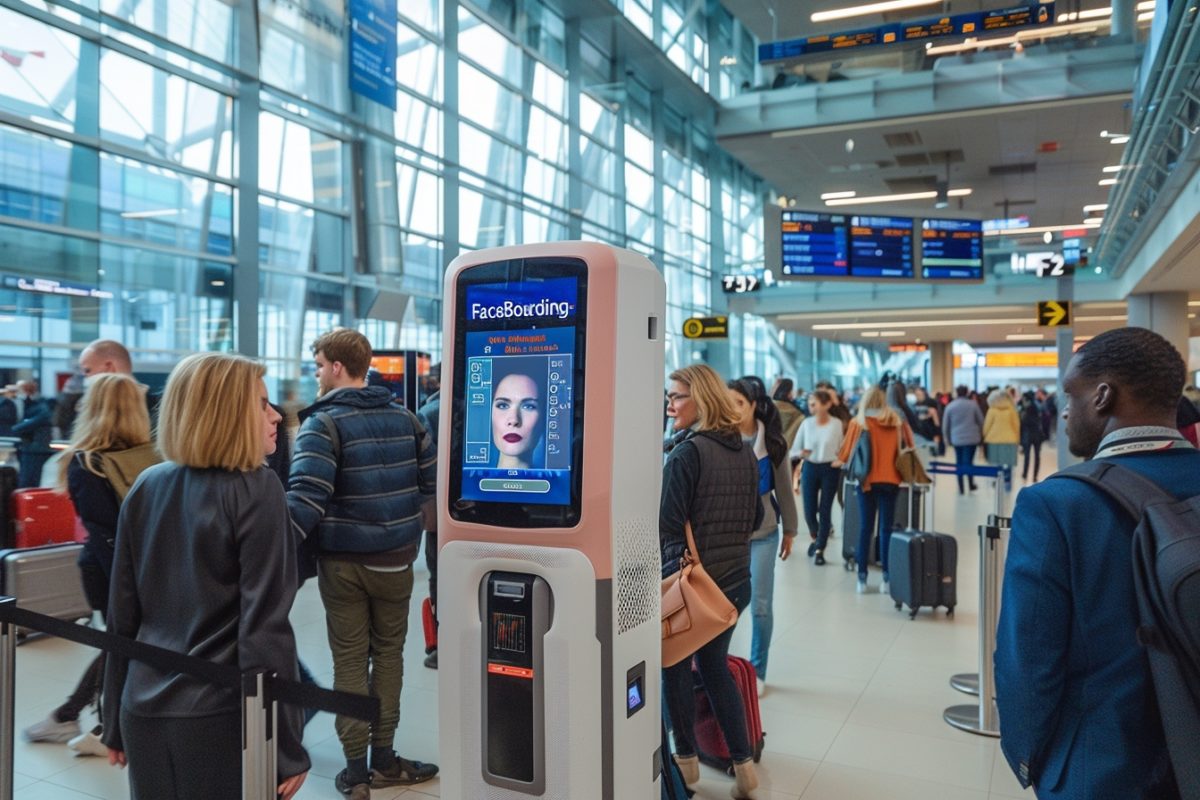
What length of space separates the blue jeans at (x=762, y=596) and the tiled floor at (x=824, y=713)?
0.66 feet

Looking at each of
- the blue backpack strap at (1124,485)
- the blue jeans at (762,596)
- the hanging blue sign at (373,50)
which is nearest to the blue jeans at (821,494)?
the blue jeans at (762,596)

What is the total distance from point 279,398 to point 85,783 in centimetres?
831

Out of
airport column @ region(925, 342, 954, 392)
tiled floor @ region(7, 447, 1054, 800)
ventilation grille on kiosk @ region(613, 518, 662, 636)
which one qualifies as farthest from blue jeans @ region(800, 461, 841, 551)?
airport column @ region(925, 342, 954, 392)

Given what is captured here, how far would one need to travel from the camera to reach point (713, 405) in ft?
11.6

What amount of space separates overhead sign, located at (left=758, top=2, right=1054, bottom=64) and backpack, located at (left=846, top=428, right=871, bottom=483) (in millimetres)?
5242

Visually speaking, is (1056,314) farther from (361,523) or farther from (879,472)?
(361,523)

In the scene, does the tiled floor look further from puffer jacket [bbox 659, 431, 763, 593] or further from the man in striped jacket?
puffer jacket [bbox 659, 431, 763, 593]

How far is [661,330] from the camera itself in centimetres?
262

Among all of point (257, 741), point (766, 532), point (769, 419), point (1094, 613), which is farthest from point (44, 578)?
point (1094, 613)

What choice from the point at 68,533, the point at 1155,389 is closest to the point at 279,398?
the point at 68,533

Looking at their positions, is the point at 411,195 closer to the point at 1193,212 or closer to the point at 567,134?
the point at 567,134

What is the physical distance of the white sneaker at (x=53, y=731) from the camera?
13.5ft

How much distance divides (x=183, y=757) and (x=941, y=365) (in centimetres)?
3691

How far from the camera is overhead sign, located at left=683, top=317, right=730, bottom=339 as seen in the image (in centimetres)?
1769
